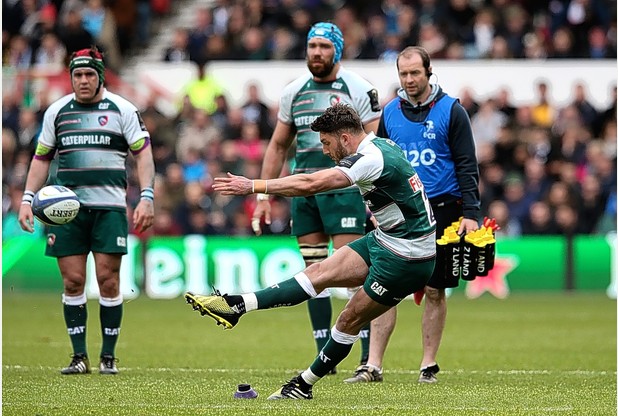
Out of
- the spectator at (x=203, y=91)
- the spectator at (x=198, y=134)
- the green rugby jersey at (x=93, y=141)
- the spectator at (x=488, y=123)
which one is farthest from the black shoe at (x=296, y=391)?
the spectator at (x=203, y=91)

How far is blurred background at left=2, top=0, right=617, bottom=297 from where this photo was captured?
21.4 metres

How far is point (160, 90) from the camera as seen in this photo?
25.5 m

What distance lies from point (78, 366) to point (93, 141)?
1922 millimetres

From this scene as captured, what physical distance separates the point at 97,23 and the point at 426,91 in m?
17.3

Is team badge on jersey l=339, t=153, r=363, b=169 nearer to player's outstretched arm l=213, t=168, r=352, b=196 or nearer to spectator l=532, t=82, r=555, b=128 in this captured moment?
player's outstretched arm l=213, t=168, r=352, b=196

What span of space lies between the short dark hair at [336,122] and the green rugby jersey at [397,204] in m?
0.16

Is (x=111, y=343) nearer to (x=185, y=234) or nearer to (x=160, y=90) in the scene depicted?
(x=185, y=234)

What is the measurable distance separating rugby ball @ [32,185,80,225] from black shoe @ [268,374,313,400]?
8.89ft


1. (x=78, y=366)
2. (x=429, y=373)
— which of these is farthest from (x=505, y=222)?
(x=78, y=366)

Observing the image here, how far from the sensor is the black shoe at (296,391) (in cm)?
884

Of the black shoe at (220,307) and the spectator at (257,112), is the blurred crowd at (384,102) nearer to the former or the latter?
the spectator at (257,112)

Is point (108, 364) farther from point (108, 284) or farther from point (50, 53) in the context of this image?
point (50, 53)

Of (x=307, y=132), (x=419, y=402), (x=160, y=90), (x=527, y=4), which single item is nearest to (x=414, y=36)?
(x=527, y=4)

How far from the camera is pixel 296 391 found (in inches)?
348
